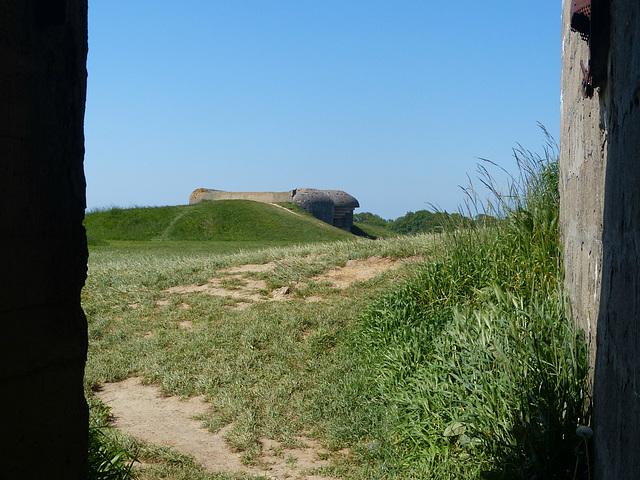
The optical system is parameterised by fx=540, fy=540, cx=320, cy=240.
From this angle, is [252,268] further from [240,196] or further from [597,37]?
[240,196]

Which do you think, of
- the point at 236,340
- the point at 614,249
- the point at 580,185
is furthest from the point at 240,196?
the point at 614,249

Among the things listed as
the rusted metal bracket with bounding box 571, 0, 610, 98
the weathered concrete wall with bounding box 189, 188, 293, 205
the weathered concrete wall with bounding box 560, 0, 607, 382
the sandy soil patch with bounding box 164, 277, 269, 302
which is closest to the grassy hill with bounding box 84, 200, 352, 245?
the weathered concrete wall with bounding box 189, 188, 293, 205

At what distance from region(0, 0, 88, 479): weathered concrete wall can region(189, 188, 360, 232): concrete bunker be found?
27.1 metres

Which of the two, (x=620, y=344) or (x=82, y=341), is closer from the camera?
(x=620, y=344)

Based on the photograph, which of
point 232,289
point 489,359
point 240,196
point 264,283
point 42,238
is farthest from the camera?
point 240,196

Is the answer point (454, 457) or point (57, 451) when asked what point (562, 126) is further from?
point (57, 451)

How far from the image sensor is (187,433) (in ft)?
13.7

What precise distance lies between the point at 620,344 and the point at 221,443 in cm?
294

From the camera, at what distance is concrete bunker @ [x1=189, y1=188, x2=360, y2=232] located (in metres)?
29.5

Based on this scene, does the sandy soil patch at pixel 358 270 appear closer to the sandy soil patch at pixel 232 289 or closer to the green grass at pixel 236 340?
the green grass at pixel 236 340

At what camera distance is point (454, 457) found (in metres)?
3.11

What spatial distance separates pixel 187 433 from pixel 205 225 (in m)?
19.6

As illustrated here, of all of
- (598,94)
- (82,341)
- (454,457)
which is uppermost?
(598,94)

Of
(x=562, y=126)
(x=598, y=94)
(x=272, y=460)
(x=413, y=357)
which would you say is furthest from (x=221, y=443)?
(x=562, y=126)
